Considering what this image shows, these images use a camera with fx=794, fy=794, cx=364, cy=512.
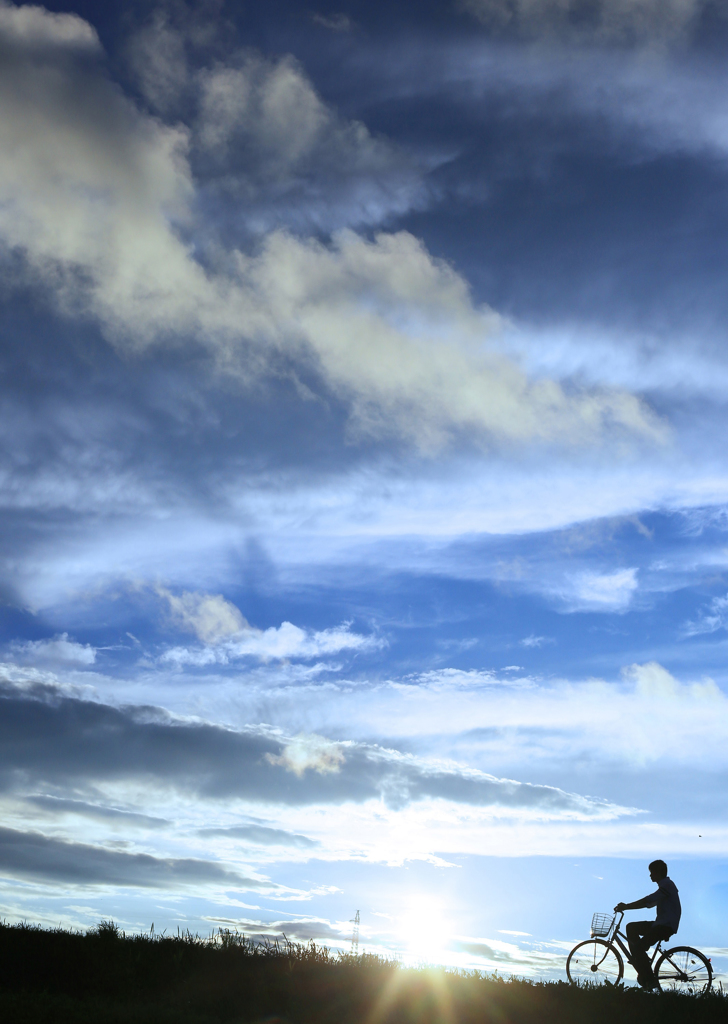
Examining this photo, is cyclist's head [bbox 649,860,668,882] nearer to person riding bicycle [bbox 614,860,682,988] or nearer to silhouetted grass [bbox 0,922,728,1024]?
person riding bicycle [bbox 614,860,682,988]

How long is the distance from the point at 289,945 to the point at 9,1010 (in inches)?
259

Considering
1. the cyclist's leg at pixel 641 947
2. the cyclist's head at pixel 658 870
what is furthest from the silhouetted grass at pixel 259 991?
the cyclist's head at pixel 658 870

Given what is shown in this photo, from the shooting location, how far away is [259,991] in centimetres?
1617

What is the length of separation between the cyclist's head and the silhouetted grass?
2202 millimetres

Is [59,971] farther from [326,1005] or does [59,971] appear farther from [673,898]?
[673,898]

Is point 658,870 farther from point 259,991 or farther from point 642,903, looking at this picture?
point 259,991

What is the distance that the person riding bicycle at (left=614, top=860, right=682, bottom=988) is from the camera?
17.2 m

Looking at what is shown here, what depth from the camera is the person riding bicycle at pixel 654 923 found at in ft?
56.3

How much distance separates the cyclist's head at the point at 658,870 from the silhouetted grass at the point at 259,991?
2202 millimetres

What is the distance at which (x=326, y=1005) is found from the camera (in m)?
15.6

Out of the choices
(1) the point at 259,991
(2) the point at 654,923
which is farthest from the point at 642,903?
(1) the point at 259,991

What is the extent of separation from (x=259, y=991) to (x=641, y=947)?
8359 millimetres

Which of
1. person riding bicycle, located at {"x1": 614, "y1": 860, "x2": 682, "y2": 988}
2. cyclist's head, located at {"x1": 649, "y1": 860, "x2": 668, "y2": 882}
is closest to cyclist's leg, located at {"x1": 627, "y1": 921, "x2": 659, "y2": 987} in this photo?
person riding bicycle, located at {"x1": 614, "y1": 860, "x2": 682, "y2": 988}

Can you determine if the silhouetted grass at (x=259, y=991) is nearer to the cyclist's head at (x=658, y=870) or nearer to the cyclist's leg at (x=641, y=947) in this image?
the cyclist's leg at (x=641, y=947)
